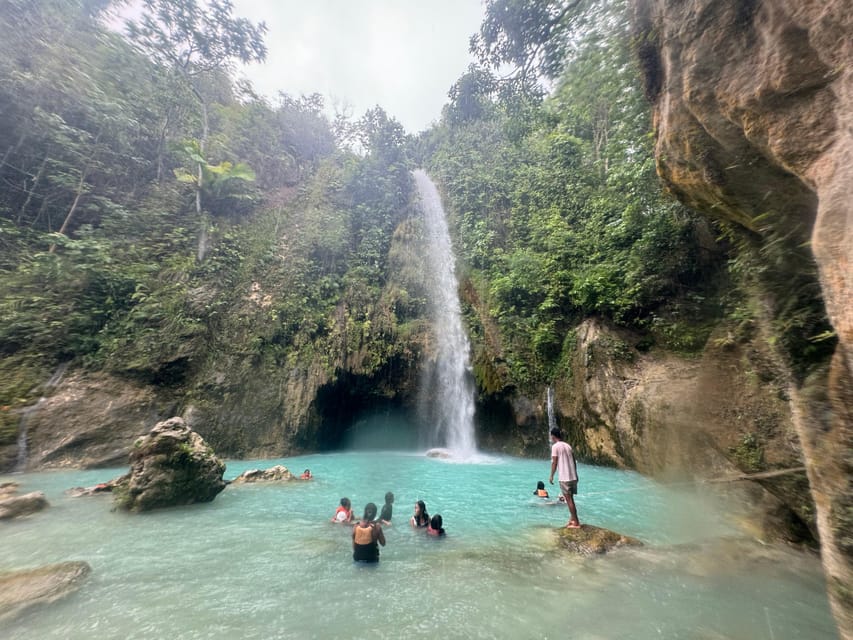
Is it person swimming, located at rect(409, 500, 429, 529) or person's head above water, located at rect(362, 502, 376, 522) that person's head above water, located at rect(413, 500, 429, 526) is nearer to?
person swimming, located at rect(409, 500, 429, 529)

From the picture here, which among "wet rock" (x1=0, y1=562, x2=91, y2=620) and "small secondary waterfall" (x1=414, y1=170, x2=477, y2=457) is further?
"small secondary waterfall" (x1=414, y1=170, x2=477, y2=457)

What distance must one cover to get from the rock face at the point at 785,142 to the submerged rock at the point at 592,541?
2.86m

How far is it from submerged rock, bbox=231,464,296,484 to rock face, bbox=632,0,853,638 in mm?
9721

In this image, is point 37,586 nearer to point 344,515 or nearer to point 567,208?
point 344,515

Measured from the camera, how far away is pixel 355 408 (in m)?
16.2

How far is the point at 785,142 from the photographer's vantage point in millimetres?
2783

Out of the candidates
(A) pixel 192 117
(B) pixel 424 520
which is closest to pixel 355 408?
(B) pixel 424 520

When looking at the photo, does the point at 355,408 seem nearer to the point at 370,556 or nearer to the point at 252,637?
the point at 370,556

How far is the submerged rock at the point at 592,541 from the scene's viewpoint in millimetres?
4691

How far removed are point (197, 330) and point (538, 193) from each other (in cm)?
1680

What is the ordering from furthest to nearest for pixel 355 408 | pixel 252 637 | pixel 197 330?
pixel 355 408 → pixel 197 330 → pixel 252 637

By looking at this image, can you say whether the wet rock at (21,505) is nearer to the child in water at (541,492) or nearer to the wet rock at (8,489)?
the wet rock at (8,489)

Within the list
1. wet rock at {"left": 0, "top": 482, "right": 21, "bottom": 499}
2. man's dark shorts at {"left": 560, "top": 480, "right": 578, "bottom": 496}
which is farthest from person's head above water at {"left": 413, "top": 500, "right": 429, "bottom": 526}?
wet rock at {"left": 0, "top": 482, "right": 21, "bottom": 499}

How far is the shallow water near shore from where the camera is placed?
10.3 ft
